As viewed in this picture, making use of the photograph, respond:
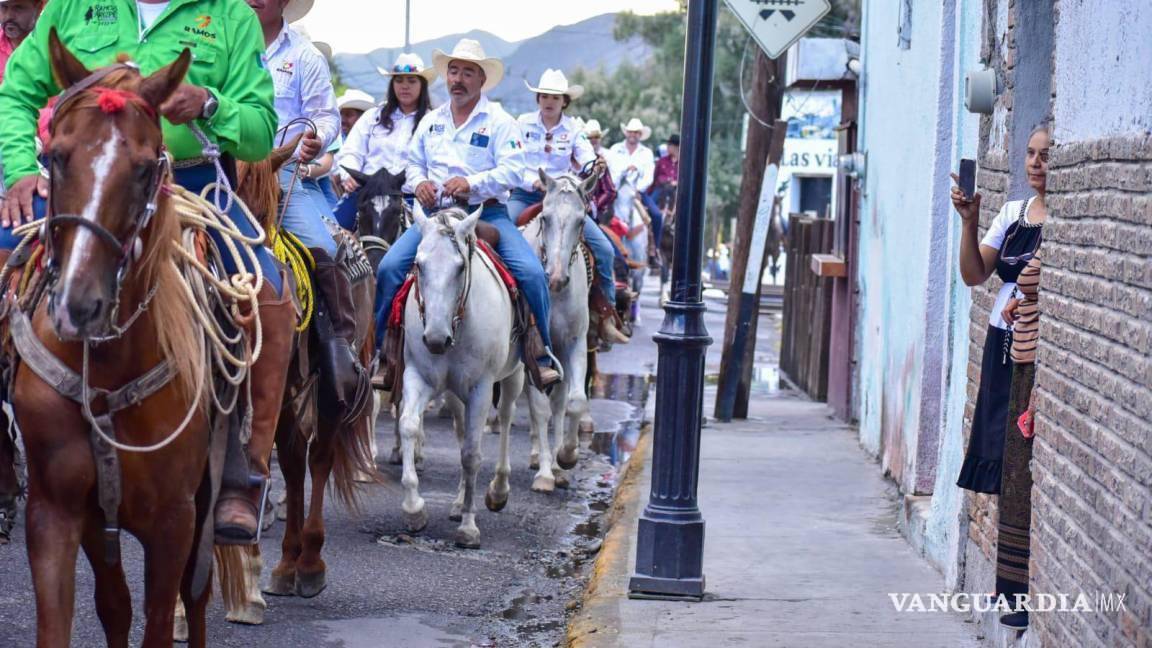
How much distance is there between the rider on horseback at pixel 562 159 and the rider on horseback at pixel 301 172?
4541 millimetres

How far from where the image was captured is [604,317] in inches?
535

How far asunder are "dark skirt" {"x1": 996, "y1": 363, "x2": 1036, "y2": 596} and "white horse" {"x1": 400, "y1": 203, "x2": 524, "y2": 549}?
367 cm

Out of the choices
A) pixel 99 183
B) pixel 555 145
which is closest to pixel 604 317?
pixel 555 145

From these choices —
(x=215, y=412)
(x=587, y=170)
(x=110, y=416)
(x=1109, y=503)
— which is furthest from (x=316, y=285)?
(x=587, y=170)

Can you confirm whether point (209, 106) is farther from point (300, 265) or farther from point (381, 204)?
point (381, 204)

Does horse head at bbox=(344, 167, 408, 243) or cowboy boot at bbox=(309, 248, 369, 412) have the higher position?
horse head at bbox=(344, 167, 408, 243)

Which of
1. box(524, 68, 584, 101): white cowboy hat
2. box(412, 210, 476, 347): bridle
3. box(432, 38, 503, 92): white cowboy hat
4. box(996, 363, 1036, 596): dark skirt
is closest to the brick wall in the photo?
box(996, 363, 1036, 596): dark skirt

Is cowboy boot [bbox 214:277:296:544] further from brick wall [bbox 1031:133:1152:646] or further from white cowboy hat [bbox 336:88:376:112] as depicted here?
white cowboy hat [bbox 336:88:376:112]

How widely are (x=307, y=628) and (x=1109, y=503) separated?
3741mm

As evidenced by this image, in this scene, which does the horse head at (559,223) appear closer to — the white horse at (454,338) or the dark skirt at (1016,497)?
the white horse at (454,338)

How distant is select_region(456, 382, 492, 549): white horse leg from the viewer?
9602 millimetres

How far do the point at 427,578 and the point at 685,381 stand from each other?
1778 millimetres

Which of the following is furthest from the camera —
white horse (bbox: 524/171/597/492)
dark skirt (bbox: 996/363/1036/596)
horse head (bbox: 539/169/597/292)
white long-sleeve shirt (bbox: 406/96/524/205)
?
horse head (bbox: 539/169/597/292)

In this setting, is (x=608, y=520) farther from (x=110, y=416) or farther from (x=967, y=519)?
(x=110, y=416)
